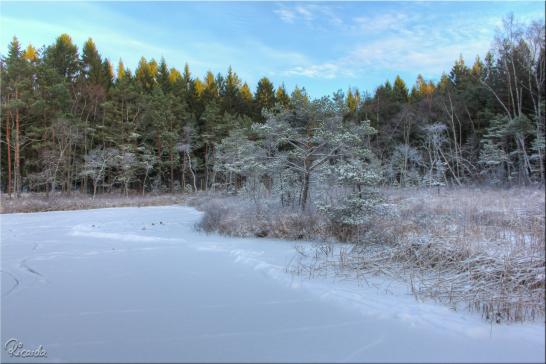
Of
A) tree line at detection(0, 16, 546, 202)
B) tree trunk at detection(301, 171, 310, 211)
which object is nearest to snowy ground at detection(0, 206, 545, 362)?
tree trunk at detection(301, 171, 310, 211)

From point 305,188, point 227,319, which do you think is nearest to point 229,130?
point 305,188

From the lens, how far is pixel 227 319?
2834mm

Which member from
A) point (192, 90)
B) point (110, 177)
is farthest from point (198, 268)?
point (192, 90)

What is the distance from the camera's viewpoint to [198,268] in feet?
15.7

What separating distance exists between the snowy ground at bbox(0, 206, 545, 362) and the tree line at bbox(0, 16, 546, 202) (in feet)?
18.7

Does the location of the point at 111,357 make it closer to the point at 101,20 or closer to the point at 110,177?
the point at 101,20

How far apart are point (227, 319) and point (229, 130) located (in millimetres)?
25053

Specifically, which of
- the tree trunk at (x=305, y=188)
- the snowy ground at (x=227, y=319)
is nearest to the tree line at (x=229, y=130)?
the tree trunk at (x=305, y=188)

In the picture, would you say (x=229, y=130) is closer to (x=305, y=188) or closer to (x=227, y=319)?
(x=305, y=188)

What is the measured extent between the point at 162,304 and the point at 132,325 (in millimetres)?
525

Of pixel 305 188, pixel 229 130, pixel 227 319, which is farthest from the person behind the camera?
pixel 229 130

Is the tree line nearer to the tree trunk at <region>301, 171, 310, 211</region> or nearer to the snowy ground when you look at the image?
the tree trunk at <region>301, 171, 310, 211</region>

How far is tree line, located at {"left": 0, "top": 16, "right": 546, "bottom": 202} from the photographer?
10.7 metres

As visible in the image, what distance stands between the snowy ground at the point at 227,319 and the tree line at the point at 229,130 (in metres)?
5.71
